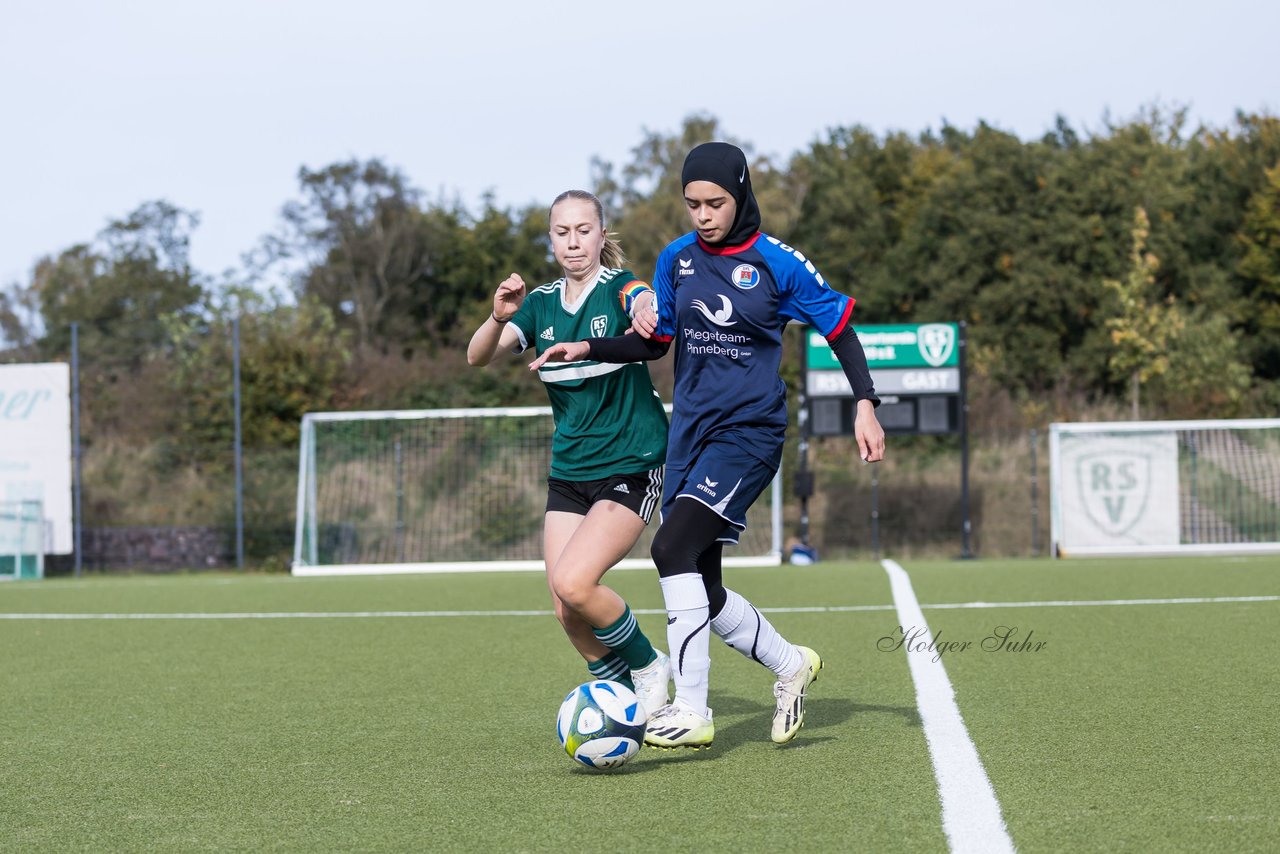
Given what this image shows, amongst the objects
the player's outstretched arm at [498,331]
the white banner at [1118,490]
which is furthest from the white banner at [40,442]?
the player's outstretched arm at [498,331]

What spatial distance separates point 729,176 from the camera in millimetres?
4586

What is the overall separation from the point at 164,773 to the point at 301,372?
21743mm

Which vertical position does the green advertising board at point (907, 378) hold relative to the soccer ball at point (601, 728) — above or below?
above

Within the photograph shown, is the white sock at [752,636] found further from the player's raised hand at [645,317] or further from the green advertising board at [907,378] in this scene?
the green advertising board at [907,378]

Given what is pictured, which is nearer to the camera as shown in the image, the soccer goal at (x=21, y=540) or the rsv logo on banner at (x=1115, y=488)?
the soccer goal at (x=21, y=540)

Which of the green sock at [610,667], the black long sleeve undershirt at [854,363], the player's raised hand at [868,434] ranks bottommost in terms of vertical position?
the green sock at [610,667]

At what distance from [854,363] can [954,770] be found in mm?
1353

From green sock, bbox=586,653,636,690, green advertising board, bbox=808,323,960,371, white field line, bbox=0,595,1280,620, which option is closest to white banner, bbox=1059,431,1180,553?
green advertising board, bbox=808,323,960,371

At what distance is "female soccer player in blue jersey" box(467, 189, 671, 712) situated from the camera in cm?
495

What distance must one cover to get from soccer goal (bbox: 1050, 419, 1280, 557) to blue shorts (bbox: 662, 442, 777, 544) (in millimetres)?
14720

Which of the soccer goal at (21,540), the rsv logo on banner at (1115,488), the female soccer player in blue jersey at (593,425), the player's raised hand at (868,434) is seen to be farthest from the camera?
the rsv logo on banner at (1115,488)

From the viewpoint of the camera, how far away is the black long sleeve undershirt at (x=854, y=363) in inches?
183

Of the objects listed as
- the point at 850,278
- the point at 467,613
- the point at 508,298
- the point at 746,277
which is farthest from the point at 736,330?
the point at 850,278

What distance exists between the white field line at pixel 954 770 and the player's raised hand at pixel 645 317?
1.63m
